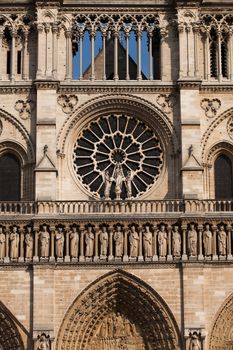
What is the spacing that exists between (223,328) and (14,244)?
16.3 feet

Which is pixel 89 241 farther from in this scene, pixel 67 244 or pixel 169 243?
pixel 169 243

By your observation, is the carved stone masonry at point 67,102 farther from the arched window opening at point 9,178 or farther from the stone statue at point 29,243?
the stone statue at point 29,243

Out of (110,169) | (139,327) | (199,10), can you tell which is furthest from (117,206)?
(199,10)

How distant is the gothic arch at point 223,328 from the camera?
2230 cm

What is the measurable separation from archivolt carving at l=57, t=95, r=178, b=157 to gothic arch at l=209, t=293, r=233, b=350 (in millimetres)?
3884

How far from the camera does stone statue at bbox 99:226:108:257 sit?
22.6 m

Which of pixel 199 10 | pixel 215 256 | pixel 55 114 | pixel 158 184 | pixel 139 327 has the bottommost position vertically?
pixel 139 327

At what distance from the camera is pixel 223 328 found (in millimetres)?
22469

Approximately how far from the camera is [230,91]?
79.3 feet

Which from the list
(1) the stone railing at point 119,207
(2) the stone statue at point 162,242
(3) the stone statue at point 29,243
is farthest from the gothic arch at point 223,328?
(3) the stone statue at point 29,243

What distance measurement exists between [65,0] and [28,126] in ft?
10.6

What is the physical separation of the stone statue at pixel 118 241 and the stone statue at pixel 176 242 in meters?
1.13

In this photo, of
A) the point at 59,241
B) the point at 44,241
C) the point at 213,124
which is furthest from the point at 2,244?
the point at 213,124

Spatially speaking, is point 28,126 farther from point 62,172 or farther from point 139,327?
point 139,327
